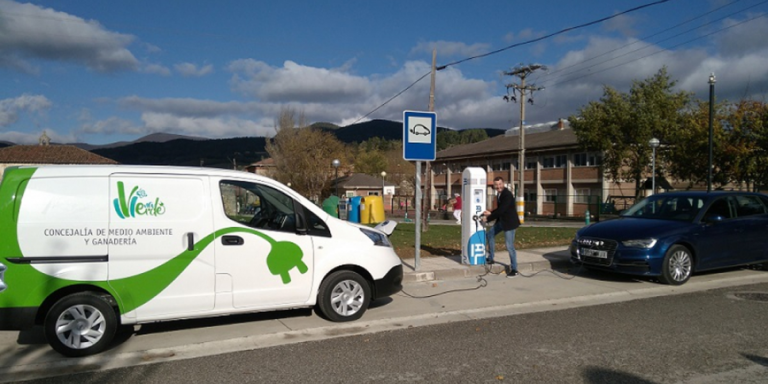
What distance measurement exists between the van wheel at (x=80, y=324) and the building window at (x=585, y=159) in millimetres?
43353

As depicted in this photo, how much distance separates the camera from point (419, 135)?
10031 millimetres

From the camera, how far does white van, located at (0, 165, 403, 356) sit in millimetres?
5262

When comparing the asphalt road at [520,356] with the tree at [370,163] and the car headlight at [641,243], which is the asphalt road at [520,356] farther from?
the tree at [370,163]

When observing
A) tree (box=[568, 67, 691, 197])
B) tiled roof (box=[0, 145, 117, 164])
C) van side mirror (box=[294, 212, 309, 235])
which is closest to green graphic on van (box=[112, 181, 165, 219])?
van side mirror (box=[294, 212, 309, 235])

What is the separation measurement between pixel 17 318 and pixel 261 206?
2.73 metres

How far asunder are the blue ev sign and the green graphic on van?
16.7ft

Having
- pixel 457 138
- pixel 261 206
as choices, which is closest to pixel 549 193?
pixel 261 206

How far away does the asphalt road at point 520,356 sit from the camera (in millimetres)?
4664

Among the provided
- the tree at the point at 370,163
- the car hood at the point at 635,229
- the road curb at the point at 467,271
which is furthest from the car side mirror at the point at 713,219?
the tree at the point at 370,163

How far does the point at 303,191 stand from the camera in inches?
2106

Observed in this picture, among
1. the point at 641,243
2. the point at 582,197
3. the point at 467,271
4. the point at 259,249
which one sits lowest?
the point at 467,271

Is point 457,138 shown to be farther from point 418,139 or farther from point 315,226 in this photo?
point 315,226

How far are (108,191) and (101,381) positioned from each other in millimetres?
1969

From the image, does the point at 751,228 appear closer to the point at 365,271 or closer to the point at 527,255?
the point at 527,255
